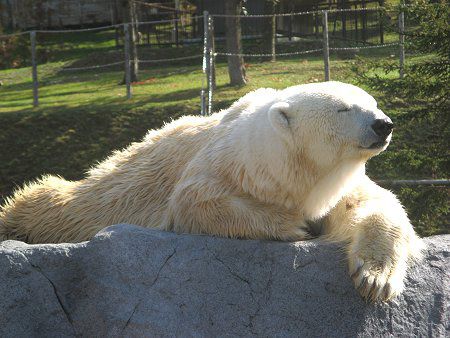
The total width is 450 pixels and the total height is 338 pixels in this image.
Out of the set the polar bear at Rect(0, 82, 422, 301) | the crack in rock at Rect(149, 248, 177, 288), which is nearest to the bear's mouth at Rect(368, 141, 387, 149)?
the polar bear at Rect(0, 82, 422, 301)

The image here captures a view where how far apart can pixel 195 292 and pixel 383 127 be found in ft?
4.26

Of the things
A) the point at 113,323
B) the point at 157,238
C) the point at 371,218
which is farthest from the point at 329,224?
the point at 113,323

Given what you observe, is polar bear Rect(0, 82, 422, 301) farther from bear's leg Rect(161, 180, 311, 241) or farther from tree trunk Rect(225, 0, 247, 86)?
tree trunk Rect(225, 0, 247, 86)

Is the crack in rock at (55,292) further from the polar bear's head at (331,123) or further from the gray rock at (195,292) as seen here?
the polar bear's head at (331,123)

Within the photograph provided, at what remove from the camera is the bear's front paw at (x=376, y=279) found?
3855 millimetres

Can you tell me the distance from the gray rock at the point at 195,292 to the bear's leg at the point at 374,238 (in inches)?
4.3

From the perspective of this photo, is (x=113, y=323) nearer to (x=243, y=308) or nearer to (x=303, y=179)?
(x=243, y=308)

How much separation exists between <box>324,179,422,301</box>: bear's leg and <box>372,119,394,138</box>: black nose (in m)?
0.51

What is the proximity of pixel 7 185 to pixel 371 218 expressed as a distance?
8.14 meters

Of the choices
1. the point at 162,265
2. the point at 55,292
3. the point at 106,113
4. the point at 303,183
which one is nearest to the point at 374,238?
the point at 303,183

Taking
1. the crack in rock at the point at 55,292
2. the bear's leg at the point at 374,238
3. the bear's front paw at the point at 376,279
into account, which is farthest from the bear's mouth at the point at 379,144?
the crack in rock at the point at 55,292

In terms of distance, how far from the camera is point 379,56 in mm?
16266

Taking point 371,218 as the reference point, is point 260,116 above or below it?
above

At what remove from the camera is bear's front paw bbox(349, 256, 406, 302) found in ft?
12.6
